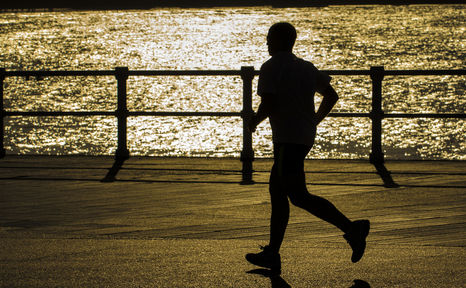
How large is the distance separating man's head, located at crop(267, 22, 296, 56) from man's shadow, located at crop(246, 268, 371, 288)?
1488 mm

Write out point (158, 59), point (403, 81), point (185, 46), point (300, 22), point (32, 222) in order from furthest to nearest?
1. point (300, 22)
2. point (185, 46)
3. point (158, 59)
4. point (403, 81)
5. point (32, 222)

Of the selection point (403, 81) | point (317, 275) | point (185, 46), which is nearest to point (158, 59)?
point (185, 46)

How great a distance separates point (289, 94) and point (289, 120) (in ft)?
0.58

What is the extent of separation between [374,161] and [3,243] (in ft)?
20.1

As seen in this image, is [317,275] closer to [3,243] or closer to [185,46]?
[3,243]

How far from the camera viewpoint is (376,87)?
12.2 metres

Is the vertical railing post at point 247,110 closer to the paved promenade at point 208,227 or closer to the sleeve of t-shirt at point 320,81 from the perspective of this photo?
the paved promenade at point 208,227

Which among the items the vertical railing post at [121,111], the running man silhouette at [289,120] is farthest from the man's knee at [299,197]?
the vertical railing post at [121,111]

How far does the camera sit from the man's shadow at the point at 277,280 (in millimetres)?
6102

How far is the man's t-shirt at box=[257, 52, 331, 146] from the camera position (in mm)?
6520

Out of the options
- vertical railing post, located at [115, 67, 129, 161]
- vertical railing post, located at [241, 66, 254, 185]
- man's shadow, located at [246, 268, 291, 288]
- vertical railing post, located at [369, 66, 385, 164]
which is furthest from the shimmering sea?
man's shadow, located at [246, 268, 291, 288]

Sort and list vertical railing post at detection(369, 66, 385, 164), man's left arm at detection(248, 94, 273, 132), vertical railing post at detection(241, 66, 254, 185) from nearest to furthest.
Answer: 1. man's left arm at detection(248, 94, 273, 132)
2. vertical railing post at detection(369, 66, 385, 164)
3. vertical railing post at detection(241, 66, 254, 185)

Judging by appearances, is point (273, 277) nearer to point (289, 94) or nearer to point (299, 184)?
point (299, 184)

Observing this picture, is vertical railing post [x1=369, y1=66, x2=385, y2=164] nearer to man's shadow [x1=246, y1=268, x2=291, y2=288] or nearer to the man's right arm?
the man's right arm
